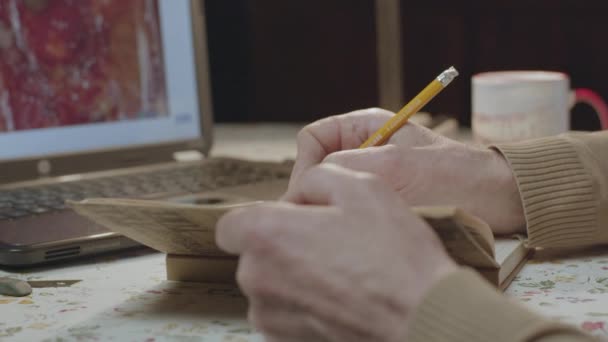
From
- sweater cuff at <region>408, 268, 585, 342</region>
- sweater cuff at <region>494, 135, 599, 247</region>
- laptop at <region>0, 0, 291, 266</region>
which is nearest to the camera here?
sweater cuff at <region>408, 268, 585, 342</region>

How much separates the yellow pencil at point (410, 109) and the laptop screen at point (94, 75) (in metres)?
0.47

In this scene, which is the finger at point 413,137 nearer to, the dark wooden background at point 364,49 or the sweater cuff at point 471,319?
the sweater cuff at point 471,319

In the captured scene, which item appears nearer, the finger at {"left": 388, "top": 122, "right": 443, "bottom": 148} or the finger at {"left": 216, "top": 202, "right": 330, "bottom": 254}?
the finger at {"left": 216, "top": 202, "right": 330, "bottom": 254}

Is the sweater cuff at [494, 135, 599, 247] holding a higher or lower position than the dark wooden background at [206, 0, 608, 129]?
lower

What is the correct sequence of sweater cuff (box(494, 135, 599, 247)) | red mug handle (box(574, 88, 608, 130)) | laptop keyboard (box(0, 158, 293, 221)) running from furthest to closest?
1. red mug handle (box(574, 88, 608, 130))
2. laptop keyboard (box(0, 158, 293, 221))
3. sweater cuff (box(494, 135, 599, 247))

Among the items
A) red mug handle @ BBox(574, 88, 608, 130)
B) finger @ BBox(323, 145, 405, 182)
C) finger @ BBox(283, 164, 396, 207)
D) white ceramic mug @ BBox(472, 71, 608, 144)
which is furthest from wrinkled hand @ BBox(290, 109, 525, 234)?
red mug handle @ BBox(574, 88, 608, 130)

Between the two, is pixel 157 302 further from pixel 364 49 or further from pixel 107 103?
pixel 364 49

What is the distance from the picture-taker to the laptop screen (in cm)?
100

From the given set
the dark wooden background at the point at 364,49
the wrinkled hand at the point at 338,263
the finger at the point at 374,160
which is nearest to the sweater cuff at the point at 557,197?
the finger at the point at 374,160

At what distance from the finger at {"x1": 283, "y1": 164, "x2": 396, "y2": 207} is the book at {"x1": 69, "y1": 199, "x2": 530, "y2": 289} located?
1.6 inches

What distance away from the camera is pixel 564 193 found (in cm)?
66

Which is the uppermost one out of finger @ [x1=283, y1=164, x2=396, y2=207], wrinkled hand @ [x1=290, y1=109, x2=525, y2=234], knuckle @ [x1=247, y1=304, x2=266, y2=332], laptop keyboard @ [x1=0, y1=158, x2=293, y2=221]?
finger @ [x1=283, y1=164, x2=396, y2=207]

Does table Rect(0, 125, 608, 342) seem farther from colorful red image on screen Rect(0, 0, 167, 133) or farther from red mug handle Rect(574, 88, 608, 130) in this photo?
red mug handle Rect(574, 88, 608, 130)

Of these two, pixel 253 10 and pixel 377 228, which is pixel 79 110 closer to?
pixel 377 228
